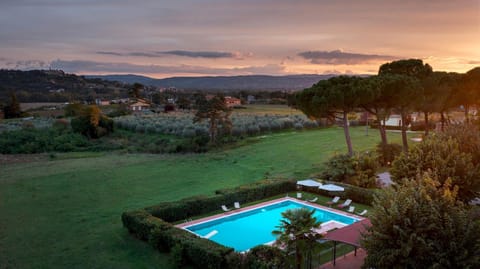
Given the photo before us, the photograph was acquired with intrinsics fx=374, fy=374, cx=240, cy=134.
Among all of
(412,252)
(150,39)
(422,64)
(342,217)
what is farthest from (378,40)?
(412,252)

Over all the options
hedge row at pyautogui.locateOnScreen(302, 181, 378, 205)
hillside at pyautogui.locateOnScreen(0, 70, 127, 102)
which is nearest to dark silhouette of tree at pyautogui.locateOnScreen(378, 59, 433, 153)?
hedge row at pyautogui.locateOnScreen(302, 181, 378, 205)

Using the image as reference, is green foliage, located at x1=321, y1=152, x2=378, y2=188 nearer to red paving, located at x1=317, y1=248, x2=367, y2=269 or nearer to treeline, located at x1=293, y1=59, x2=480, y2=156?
treeline, located at x1=293, y1=59, x2=480, y2=156

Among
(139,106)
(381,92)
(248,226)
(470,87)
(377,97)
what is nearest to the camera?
(248,226)

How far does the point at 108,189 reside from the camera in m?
20.4

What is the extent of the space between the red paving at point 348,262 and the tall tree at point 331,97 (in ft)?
37.3

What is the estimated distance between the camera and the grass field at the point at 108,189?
11.7m

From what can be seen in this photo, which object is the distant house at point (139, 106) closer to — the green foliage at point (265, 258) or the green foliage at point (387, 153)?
the green foliage at point (387, 153)

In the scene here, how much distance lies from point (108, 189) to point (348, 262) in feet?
46.8

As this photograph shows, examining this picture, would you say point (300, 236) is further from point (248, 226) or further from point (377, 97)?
point (377, 97)

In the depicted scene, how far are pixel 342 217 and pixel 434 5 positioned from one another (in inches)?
465

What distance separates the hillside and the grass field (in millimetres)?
55157

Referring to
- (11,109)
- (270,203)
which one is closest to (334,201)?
(270,203)

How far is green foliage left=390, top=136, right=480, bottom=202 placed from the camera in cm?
1208

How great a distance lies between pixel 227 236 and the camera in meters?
13.8
